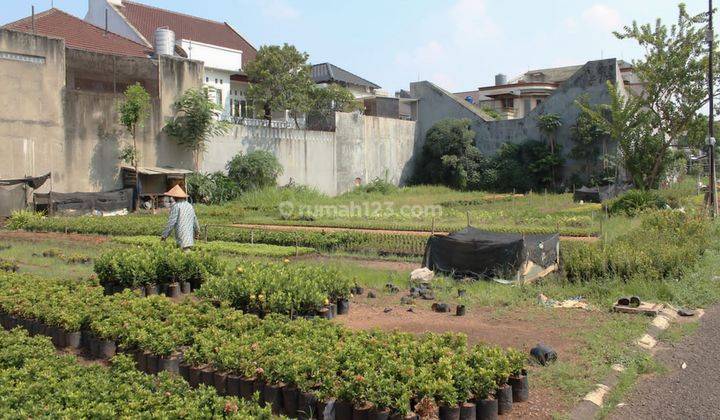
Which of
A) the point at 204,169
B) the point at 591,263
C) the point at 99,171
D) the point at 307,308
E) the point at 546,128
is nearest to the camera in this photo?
the point at 307,308

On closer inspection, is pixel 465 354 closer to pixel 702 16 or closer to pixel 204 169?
pixel 702 16

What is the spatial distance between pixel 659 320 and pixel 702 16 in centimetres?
1796

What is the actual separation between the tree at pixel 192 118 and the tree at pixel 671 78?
1662 cm

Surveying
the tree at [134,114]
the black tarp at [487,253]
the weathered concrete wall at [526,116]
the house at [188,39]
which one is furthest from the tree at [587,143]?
the black tarp at [487,253]

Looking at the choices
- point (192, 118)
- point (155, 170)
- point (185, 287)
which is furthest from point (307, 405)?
point (192, 118)

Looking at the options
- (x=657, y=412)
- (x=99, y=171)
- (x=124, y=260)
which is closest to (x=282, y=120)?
(x=99, y=171)

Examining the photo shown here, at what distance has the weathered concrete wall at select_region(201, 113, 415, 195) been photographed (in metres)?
30.8

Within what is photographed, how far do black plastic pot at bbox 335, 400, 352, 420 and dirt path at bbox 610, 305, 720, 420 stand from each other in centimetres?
228

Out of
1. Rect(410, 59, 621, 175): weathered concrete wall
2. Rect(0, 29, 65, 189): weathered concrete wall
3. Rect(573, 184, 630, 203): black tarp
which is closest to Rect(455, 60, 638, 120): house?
Rect(410, 59, 621, 175): weathered concrete wall

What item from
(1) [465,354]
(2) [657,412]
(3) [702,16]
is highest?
(3) [702,16]

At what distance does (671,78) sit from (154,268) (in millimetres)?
20196

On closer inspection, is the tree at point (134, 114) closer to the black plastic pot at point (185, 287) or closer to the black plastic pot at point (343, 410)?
the black plastic pot at point (185, 287)

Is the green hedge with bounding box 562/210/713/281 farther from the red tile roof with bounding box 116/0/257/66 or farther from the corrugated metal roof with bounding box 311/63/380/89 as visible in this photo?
the corrugated metal roof with bounding box 311/63/380/89

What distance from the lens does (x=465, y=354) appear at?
230 inches
